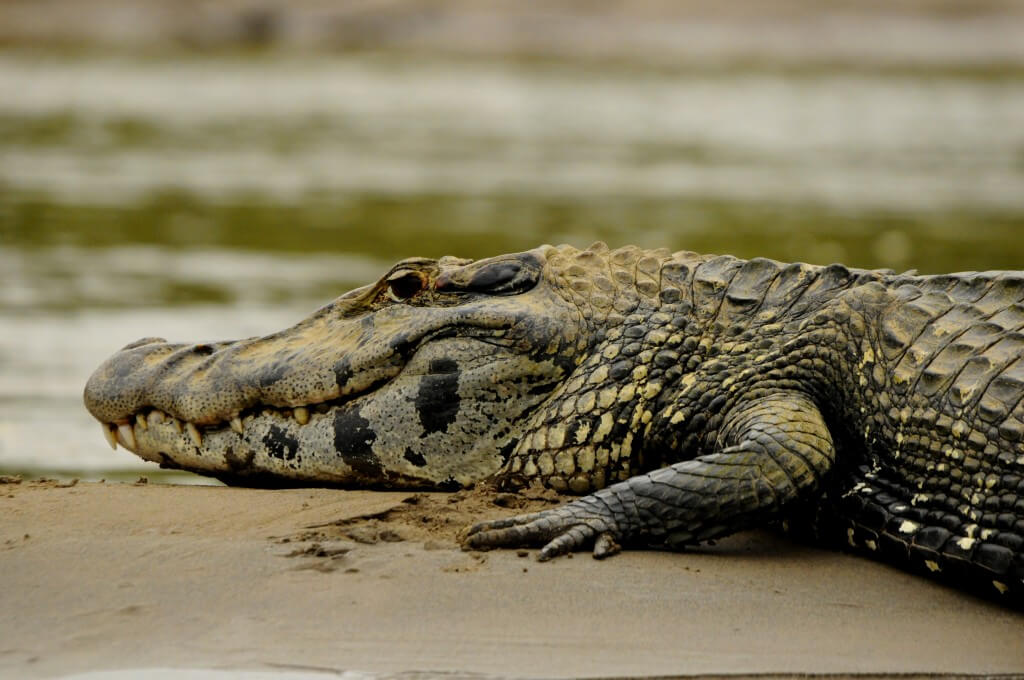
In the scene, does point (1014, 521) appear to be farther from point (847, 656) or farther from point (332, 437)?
point (332, 437)

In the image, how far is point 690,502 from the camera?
382cm

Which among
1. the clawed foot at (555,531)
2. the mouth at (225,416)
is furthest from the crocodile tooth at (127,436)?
the clawed foot at (555,531)

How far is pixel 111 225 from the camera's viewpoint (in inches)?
498

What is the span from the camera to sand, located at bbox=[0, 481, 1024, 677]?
130 inches

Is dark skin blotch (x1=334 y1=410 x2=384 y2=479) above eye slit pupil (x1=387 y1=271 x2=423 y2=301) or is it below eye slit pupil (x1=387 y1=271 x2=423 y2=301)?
below

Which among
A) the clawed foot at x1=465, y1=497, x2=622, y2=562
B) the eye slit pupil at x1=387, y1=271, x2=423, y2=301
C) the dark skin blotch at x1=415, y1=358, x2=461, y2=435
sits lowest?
the clawed foot at x1=465, y1=497, x2=622, y2=562

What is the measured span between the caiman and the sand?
0.14m

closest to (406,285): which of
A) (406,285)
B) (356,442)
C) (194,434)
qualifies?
(406,285)

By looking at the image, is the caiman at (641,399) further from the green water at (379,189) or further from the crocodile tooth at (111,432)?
the green water at (379,189)

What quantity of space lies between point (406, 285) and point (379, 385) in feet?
1.11

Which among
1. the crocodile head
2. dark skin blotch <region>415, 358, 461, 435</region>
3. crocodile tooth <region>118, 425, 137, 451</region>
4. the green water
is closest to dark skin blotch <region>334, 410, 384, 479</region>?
the crocodile head

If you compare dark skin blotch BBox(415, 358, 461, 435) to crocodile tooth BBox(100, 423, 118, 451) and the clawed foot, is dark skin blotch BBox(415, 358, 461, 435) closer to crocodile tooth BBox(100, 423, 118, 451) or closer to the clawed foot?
the clawed foot

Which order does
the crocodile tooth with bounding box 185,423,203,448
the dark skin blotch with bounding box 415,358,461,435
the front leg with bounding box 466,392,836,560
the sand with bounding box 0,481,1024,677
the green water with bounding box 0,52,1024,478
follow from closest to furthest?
the sand with bounding box 0,481,1024,677 < the front leg with bounding box 466,392,836,560 < the dark skin blotch with bounding box 415,358,461,435 < the crocodile tooth with bounding box 185,423,203,448 < the green water with bounding box 0,52,1024,478

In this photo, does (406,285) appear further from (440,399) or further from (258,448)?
(258,448)
